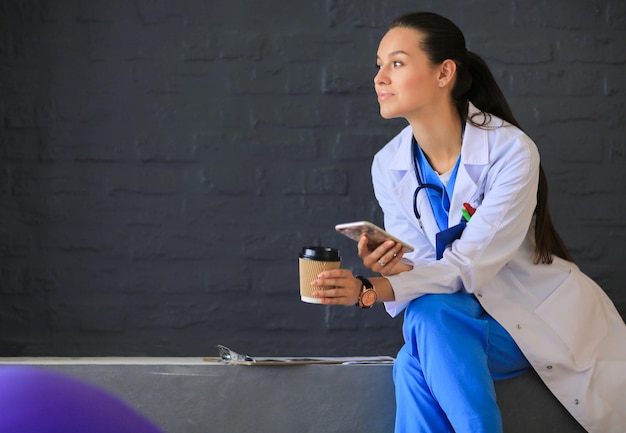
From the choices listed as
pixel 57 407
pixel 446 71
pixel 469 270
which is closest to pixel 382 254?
pixel 469 270

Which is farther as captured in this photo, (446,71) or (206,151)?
(206,151)

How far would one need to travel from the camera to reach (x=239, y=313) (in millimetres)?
3346

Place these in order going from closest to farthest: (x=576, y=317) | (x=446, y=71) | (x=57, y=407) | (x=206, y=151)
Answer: (x=57, y=407) → (x=576, y=317) → (x=446, y=71) → (x=206, y=151)

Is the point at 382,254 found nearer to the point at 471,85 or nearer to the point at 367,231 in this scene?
the point at 367,231

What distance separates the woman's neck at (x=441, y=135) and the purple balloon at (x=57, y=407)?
5.03ft

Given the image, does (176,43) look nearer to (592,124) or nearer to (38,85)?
(38,85)

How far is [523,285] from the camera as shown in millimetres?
2406

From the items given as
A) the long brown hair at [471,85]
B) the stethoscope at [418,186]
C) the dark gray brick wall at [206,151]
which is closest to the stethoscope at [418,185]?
the stethoscope at [418,186]

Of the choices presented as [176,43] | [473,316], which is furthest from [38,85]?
[473,316]

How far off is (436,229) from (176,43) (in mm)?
1335

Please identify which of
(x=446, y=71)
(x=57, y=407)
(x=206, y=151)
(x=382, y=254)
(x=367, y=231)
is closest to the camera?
(x=57, y=407)

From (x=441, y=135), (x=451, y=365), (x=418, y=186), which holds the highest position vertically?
(x=441, y=135)

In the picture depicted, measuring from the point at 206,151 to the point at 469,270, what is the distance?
1.35 m

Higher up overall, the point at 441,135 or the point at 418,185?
the point at 441,135
